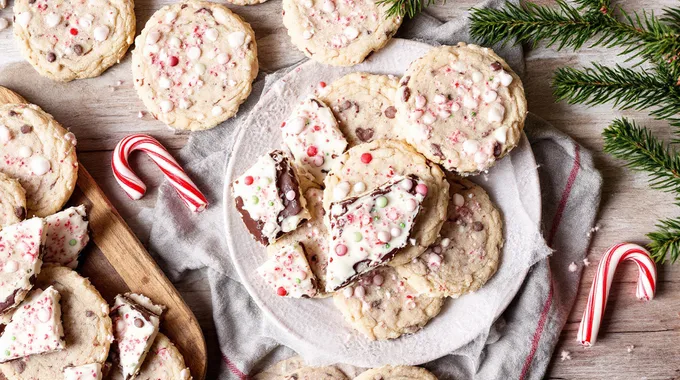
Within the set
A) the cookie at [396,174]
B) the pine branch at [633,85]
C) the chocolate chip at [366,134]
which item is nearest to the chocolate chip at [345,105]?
the chocolate chip at [366,134]

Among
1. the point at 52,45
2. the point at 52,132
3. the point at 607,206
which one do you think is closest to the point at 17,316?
the point at 52,132

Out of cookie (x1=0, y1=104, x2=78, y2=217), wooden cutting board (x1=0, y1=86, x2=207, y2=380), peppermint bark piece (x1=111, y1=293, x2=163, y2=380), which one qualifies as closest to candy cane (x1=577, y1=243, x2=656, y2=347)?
wooden cutting board (x1=0, y1=86, x2=207, y2=380)

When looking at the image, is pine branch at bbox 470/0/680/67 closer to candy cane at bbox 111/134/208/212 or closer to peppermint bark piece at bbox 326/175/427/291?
peppermint bark piece at bbox 326/175/427/291

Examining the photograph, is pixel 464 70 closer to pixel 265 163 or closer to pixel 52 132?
pixel 265 163

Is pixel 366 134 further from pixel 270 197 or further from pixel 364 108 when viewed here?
pixel 270 197

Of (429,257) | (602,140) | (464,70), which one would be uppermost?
(464,70)

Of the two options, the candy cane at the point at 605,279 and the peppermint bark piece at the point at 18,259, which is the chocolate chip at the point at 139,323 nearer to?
the peppermint bark piece at the point at 18,259
